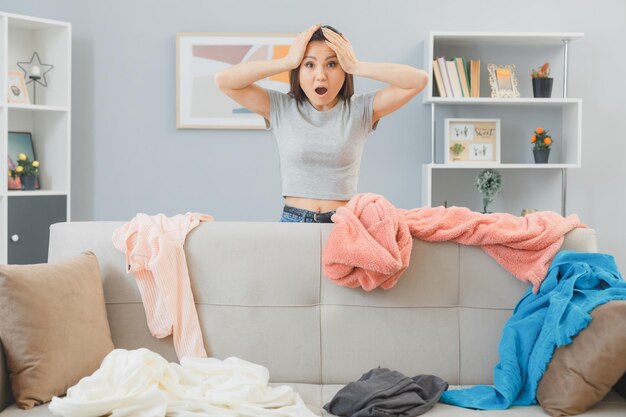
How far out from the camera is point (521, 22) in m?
4.36

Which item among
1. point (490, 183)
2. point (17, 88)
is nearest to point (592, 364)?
point (490, 183)

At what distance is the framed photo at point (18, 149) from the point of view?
4.12 metres

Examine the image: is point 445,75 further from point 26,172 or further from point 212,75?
point 26,172

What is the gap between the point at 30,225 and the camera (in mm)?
4043

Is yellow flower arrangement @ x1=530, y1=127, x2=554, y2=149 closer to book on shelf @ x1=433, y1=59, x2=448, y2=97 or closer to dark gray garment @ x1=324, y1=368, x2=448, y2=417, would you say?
book on shelf @ x1=433, y1=59, x2=448, y2=97

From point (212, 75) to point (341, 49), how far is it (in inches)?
79.4

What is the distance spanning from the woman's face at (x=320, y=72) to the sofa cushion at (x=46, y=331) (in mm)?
913

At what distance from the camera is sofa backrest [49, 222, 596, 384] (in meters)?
2.27

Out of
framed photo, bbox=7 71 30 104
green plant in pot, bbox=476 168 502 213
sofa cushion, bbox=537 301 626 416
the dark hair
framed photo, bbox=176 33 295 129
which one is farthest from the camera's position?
framed photo, bbox=176 33 295 129

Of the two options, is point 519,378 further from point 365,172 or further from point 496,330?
point 365,172

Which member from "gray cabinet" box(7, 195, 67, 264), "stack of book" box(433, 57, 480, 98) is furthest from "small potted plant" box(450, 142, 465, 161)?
"gray cabinet" box(7, 195, 67, 264)

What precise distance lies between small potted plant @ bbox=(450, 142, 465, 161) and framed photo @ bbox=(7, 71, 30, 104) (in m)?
2.23

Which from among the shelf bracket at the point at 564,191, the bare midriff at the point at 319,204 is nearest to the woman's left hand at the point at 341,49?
the bare midriff at the point at 319,204

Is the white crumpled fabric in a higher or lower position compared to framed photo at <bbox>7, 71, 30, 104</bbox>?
lower
